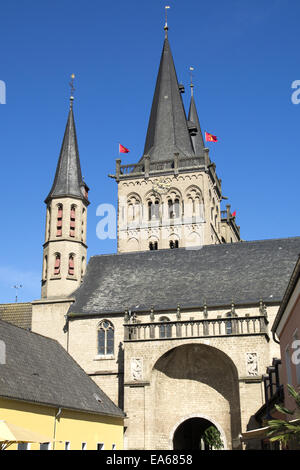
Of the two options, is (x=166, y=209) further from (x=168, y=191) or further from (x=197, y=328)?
(x=197, y=328)

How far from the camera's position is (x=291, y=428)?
11.4m

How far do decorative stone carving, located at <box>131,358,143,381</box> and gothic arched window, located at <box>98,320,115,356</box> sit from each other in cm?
330

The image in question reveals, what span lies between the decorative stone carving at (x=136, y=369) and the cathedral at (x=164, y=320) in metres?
0.05

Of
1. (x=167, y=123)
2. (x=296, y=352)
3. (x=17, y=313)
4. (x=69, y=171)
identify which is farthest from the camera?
(x=167, y=123)

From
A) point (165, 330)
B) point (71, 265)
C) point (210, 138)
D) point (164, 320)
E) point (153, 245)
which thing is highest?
point (210, 138)

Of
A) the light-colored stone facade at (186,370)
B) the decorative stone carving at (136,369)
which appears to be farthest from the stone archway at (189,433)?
the decorative stone carving at (136,369)

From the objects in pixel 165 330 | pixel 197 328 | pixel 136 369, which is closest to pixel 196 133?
pixel 165 330

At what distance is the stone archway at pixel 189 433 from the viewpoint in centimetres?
2903

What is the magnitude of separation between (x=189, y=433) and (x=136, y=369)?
23.8 feet

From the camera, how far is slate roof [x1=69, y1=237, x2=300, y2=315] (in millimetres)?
31922

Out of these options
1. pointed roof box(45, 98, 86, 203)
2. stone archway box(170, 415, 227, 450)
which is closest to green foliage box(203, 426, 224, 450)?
stone archway box(170, 415, 227, 450)

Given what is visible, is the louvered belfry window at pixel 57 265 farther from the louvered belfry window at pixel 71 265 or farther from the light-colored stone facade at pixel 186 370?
the light-colored stone facade at pixel 186 370

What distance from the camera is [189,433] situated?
33031 millimetres
